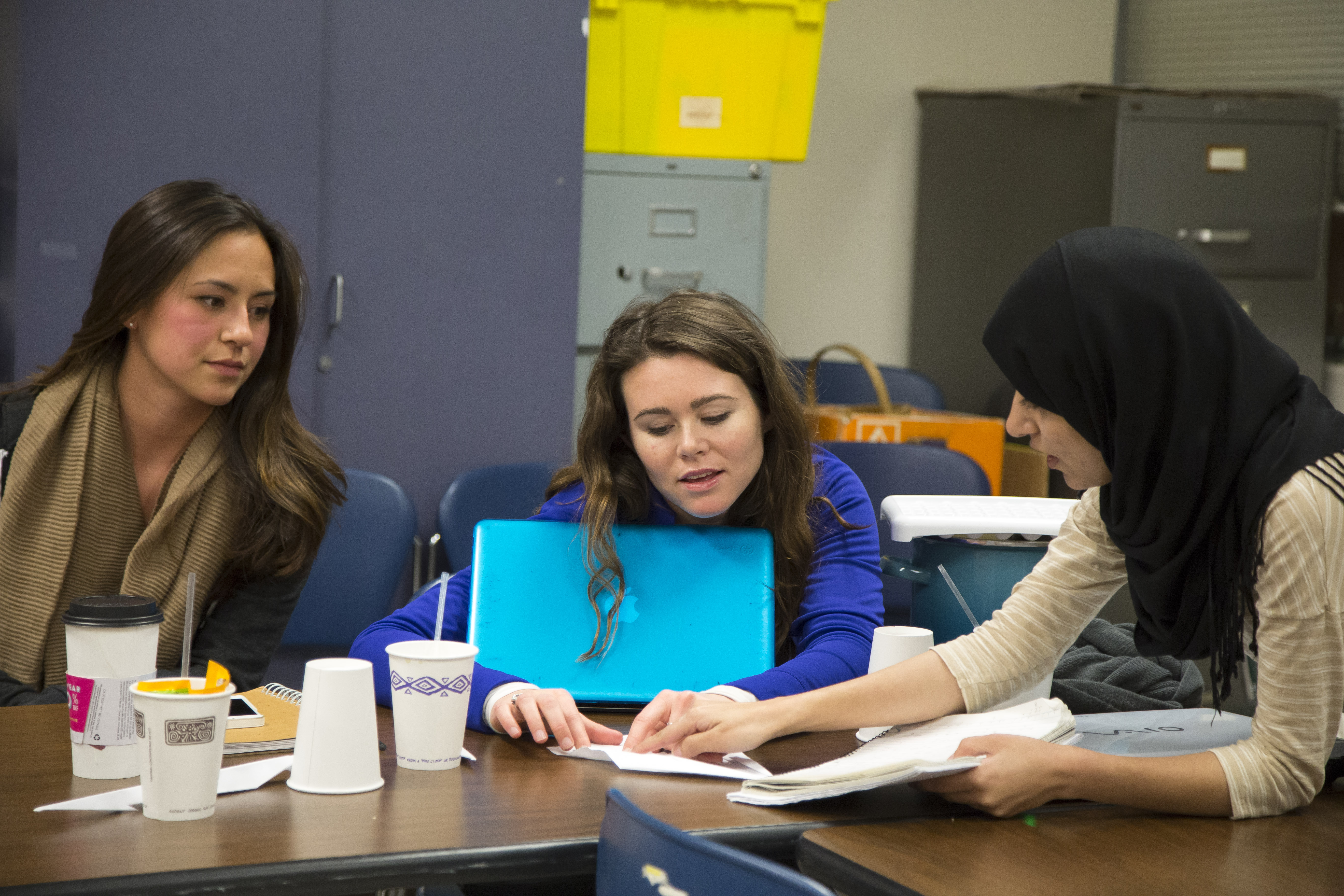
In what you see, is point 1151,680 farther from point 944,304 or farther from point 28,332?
point 944,304

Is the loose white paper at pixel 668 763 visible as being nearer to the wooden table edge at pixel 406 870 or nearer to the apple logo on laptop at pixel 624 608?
the wooden table edge at pixel 406 870

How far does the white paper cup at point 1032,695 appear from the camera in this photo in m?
1.46

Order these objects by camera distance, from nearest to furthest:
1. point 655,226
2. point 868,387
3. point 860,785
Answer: point 860,785
point 655,226
point 868,387

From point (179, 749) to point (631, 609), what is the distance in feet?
2.01

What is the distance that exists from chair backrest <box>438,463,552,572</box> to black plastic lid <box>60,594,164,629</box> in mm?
1655

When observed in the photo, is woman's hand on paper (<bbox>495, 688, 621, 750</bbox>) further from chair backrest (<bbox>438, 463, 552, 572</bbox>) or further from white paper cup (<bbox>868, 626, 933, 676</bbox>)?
chair backrest (<bbox>438, 463, 552, 572</bbox>)

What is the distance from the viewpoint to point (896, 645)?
58.4 inches

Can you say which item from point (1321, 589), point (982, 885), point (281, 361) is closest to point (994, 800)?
point (982, 885)

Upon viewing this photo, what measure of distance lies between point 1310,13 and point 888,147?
1.50 meters

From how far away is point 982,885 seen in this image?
96cm

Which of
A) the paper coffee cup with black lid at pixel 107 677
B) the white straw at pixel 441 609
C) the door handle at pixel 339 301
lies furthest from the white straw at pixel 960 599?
the door handle at pixel 339 301

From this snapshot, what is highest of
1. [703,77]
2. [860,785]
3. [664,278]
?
[703,77]

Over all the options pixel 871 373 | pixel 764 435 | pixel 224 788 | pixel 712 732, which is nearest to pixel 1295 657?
pixel 712 732

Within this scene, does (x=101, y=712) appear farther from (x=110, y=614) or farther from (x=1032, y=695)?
(x=1032, y=695)
